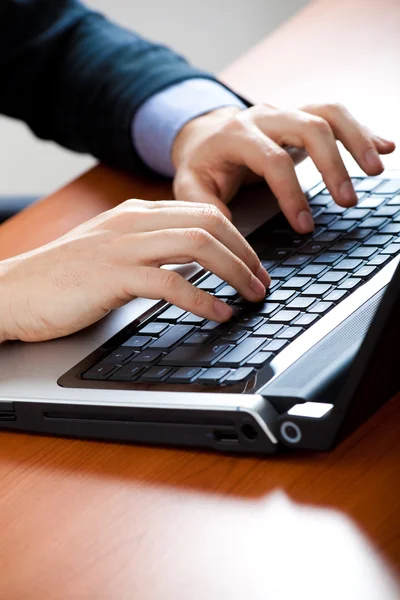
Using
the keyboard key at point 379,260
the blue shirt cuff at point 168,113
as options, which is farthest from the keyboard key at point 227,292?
the blue shirt cuff at point 168,113

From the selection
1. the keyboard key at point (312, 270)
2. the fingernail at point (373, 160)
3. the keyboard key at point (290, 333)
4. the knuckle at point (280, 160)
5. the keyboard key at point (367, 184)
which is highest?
the knuckle at point (280, 160)

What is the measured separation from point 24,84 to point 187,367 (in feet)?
2.24

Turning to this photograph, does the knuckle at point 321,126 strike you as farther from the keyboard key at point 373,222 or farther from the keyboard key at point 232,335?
the keyboard key at point 232,335

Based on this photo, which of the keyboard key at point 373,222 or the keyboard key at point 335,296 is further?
the keyboard key at point 373,222

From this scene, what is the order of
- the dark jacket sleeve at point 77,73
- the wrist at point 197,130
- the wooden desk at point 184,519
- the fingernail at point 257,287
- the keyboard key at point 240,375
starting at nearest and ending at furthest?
the wooden desk at point 184,519 → the keyboard key at point 240,375 → the fingernail at point 257,287 → the wrist at point 197,130 → the dark jacket sleeve at point 77,73

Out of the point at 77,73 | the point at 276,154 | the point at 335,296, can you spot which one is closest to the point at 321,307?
the point at 335,296

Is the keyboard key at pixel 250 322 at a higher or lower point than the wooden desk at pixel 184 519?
higher

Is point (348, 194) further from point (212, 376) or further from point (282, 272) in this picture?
point (212, 376)

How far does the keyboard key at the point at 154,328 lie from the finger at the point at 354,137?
10.4 inches

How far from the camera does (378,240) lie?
712 mm

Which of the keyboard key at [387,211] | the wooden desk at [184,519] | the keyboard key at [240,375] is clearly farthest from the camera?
the keyboard key at [387,211]

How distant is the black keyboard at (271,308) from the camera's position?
0.58 metres

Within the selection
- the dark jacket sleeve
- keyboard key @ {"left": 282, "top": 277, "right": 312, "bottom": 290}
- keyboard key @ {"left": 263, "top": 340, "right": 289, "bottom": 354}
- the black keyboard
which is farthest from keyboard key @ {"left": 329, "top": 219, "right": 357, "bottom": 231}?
the dark jacket sleeve

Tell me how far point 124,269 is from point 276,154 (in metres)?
0.21
